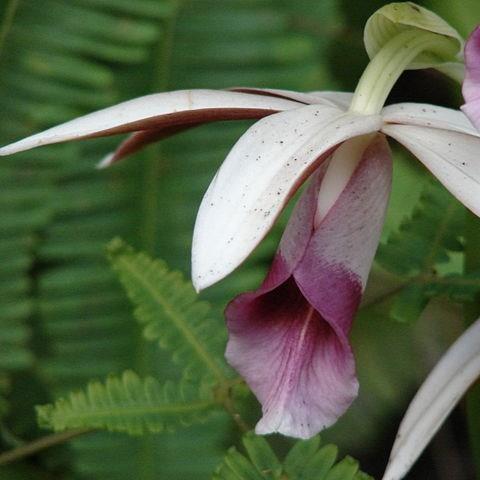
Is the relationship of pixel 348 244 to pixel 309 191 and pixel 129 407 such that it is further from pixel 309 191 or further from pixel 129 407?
pixel 129 407

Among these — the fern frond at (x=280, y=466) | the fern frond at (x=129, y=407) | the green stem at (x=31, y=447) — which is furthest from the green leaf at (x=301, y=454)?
the green stem at (x=31, y=447)

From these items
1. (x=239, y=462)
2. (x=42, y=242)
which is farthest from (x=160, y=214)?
(x=239, y=462)

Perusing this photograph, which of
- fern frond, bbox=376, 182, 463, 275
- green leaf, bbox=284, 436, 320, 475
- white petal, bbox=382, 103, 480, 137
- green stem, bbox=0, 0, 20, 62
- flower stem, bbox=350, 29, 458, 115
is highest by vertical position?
green stem, bbox=0, 0, 20, 62

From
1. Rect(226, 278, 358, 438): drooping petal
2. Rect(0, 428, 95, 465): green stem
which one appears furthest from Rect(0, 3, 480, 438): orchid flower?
Rect(0, 428, 95, 465): green stem

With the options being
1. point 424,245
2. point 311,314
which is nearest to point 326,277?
point 311,314

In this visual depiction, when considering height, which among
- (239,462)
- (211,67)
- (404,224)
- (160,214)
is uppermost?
(211,67)

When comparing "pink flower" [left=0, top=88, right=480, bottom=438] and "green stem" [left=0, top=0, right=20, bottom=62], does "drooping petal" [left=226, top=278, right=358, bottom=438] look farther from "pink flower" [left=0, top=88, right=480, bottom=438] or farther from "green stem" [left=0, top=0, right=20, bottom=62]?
"green stem" [left=0, top=0, right=20, bottom=62]

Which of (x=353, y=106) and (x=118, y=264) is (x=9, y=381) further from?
(x=353, y=106)
